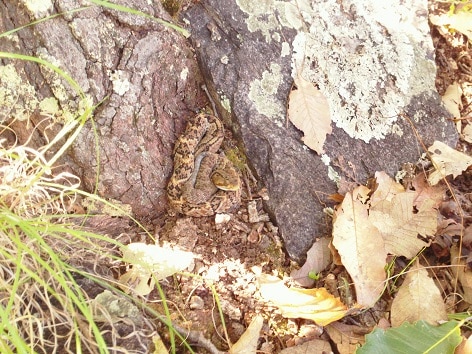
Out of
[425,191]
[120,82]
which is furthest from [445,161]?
[120,82]

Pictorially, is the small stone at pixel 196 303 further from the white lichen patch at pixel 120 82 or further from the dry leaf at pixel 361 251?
the white lichen patch at pixel 120 82

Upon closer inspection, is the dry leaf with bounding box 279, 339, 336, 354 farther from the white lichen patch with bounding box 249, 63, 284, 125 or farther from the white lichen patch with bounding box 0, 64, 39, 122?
the white lichen patch with bounding box 0, 64, 39, 122

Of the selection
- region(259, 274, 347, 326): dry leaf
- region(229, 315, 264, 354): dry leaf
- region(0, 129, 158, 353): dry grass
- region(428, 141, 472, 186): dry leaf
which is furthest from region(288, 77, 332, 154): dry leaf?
region(0, 129, 158, 353): dry grass

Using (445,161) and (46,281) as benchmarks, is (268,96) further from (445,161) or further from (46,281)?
(46,281)

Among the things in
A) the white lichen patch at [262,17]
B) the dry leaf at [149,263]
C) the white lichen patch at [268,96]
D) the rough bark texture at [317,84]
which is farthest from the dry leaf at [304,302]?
the white lichen patch at [262,17]

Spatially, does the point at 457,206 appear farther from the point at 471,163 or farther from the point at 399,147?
the point at 399,147

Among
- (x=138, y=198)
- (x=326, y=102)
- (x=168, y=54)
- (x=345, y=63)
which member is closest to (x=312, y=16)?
(x=345, y=63)

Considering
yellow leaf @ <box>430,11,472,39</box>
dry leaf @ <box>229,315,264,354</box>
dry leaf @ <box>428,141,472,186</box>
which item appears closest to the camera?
dry leaf @ <box>229,315,264,354</box>
